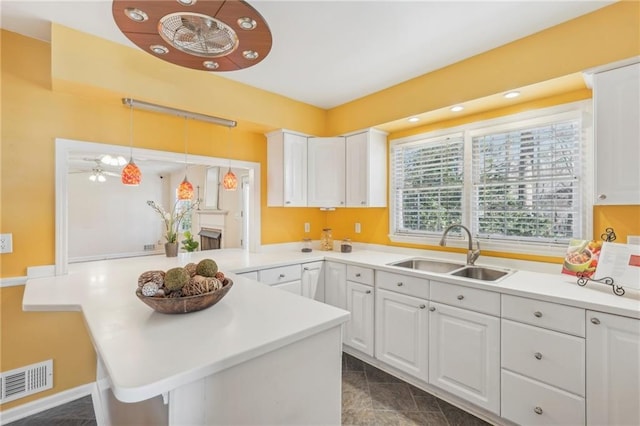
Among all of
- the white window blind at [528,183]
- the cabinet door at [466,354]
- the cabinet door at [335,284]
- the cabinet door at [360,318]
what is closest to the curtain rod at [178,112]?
the cabinet door at [335,284]

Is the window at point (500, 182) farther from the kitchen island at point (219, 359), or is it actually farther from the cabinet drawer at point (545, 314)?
the kitchen island at point (219, 359)

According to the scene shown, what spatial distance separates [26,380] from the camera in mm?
2070

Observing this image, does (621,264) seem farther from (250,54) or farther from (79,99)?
(79,99)

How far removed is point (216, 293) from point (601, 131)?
235cm

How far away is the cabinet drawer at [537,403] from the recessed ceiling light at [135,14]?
8.50ft

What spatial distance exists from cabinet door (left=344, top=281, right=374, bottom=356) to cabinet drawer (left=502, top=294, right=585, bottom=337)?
108 centimetres

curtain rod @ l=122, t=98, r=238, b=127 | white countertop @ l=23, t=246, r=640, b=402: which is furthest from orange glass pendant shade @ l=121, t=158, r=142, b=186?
white countertop @ l=23, t=246, r=640, b=402

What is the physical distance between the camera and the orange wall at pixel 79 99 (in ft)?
6.30

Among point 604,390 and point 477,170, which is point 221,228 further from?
point 604,390

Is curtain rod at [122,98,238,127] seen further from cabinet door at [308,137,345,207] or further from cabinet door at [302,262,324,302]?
cabinet door at [302,262,324,302]

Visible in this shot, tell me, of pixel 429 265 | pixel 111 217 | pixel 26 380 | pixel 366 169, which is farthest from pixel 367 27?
pixel 111 217

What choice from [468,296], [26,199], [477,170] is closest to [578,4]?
[477,170]

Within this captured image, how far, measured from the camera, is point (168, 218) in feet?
9.71

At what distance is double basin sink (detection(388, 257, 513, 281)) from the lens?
7.65 feet
